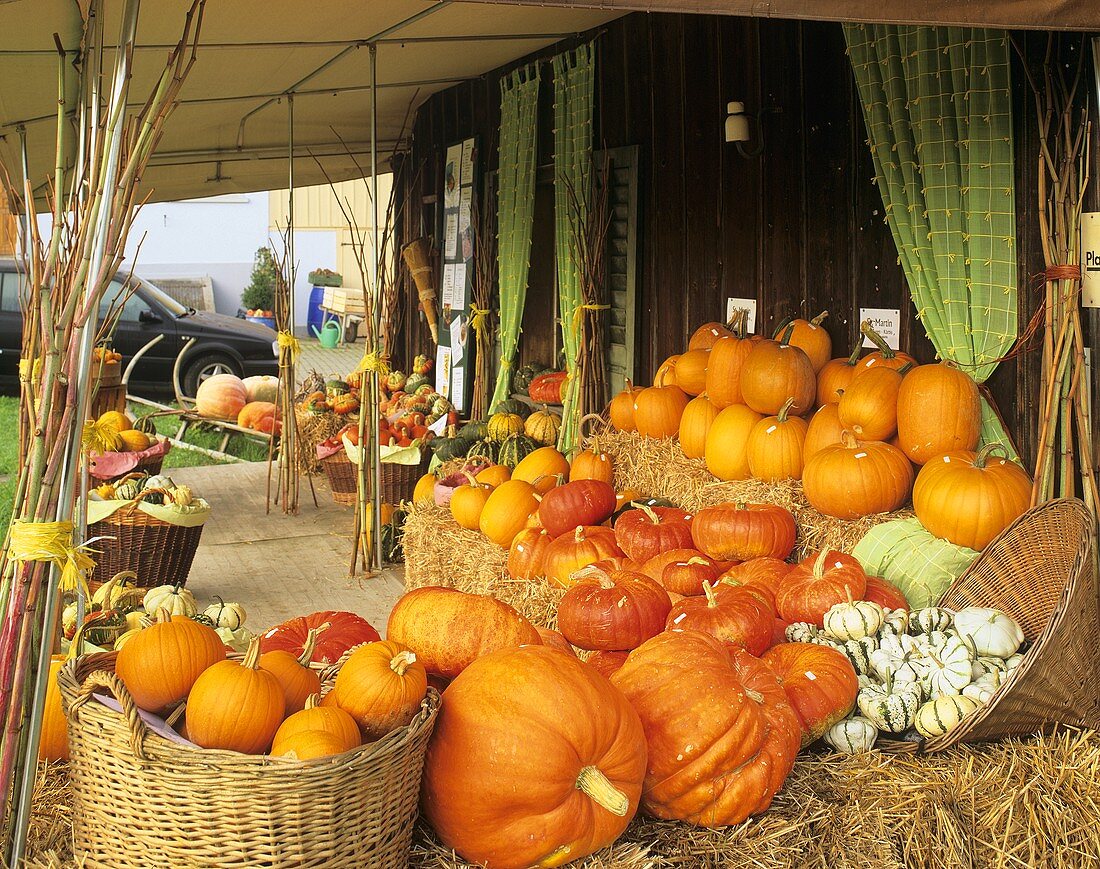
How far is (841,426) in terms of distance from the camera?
377 cm

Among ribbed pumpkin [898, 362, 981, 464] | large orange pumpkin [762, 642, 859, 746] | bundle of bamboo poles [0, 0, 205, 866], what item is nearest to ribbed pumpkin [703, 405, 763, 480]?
ribbed pumpkin [898, 362, 981, 464]

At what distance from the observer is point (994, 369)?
11.2ft

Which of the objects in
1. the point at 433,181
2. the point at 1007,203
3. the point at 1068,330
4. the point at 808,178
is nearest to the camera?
the point at 1068,330

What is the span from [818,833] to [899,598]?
107 cm

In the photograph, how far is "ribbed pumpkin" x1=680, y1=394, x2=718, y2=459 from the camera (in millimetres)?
4422

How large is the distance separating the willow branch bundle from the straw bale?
570 mm

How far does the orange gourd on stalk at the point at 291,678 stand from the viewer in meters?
1.80

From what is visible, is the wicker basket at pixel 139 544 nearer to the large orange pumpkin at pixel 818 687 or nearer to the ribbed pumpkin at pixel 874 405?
the ribbed pumpkin at pixel 874 405

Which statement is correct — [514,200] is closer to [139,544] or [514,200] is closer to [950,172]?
[139,544]

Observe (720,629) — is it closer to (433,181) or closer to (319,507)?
(319,507)

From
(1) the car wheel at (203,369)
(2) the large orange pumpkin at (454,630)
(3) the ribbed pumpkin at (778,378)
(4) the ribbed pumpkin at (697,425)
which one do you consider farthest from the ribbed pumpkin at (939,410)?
(1) the car wheel at (203,369)

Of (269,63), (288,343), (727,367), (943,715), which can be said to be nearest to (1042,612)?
(943,715)

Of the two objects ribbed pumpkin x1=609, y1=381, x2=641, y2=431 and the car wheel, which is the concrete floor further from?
the car wheel

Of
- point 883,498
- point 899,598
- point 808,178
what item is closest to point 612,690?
point 899,598
